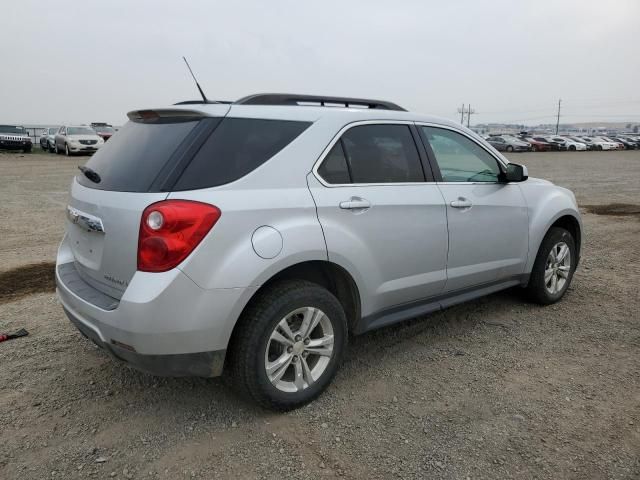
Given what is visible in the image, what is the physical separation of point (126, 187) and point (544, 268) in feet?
11.7

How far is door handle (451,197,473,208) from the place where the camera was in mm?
3703

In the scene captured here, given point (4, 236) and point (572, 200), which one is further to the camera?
point (4, 236)

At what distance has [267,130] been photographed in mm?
2947

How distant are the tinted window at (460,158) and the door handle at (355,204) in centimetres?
87

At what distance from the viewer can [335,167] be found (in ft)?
10.3

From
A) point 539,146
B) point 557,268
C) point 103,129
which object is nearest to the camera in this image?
point 557,268

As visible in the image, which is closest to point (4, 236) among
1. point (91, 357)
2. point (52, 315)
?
point (52, 315)

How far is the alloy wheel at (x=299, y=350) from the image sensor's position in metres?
2.90

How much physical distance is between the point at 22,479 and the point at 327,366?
164cm

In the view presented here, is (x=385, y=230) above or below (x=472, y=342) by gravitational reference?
above

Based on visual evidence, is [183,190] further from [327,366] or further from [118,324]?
[327,366]

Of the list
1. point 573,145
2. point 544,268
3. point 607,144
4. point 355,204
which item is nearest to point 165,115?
point 355,204

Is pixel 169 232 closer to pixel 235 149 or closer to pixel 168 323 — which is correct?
pixel 168 323

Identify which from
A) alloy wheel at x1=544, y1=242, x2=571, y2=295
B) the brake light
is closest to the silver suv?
the brake light
